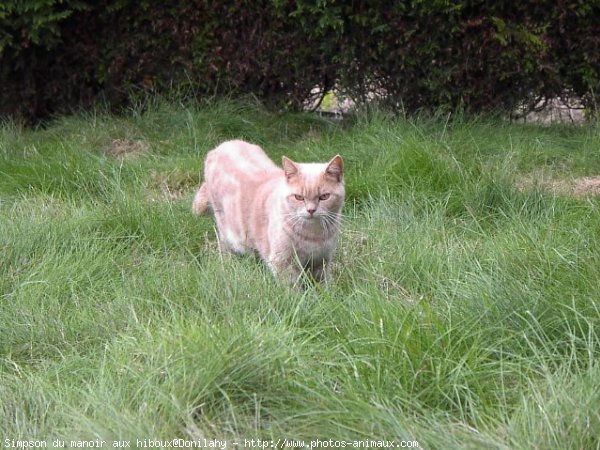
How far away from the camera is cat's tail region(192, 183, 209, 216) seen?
Answer: 5.62 m

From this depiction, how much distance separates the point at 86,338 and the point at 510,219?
2498 mm

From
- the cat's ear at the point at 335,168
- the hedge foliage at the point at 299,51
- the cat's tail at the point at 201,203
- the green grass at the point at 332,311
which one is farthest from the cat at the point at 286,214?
the hedge foliage at the point at 299,51

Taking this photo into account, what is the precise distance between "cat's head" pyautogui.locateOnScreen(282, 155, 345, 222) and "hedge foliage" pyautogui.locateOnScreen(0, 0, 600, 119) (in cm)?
271

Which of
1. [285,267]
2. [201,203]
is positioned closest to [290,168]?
[285,267]

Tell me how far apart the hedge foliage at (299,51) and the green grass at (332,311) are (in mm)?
1012

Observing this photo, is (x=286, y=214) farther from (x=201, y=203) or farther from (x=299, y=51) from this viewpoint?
(x=299, y=51)

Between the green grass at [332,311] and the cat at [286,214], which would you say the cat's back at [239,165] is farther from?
the green grass at [332,311]

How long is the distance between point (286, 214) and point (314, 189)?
0.68 ft

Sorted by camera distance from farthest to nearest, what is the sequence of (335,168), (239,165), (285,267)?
(239,165), (335,168), (285,267)

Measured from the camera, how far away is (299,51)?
7.53 meters

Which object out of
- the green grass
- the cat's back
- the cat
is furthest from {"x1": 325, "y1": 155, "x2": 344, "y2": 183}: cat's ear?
the cat's back

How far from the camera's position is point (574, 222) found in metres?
4.80

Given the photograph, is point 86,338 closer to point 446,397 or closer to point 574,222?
point 446,397

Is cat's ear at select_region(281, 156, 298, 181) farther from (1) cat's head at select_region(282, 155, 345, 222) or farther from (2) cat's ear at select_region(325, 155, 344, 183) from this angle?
(2) cat's ear at select_region(325, 155, 344, 183)
